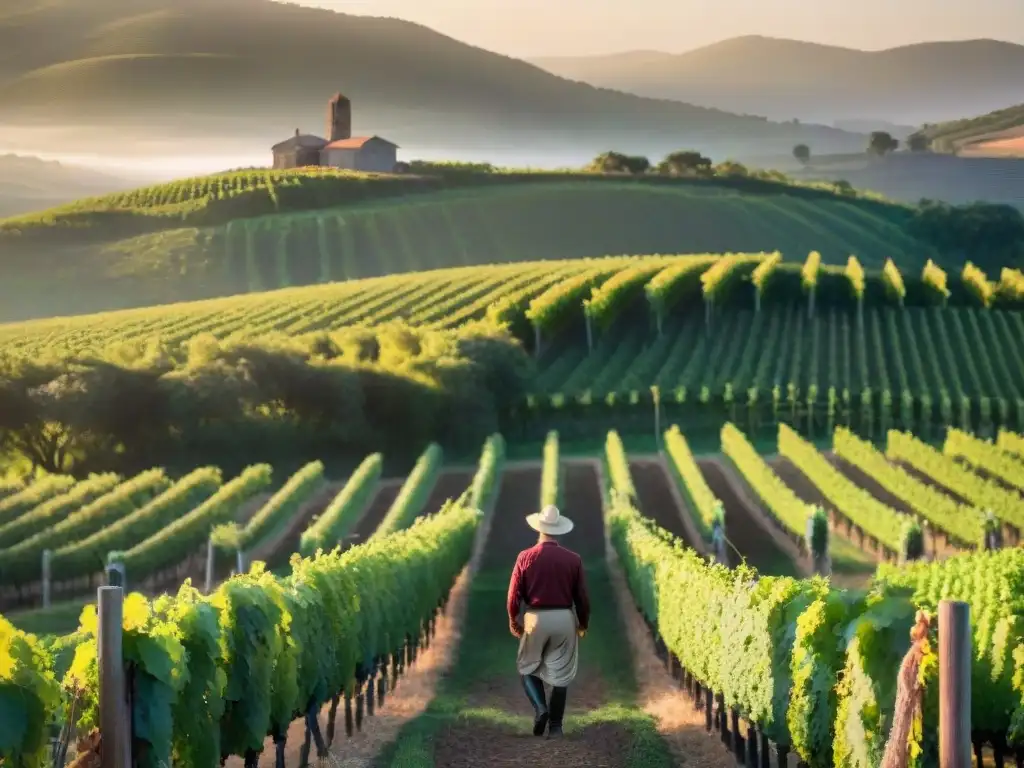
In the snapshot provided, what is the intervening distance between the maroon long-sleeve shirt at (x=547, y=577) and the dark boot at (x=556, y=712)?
1.84ft

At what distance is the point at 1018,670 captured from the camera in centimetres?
1059

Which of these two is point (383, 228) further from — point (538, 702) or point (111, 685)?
point (111, 685)

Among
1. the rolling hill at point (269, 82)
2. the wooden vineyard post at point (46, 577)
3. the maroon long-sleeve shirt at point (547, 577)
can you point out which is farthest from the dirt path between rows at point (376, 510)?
the rolling hill at point (269, 82)

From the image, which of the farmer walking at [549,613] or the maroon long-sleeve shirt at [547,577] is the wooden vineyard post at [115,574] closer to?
the farmer walking at [549,613]

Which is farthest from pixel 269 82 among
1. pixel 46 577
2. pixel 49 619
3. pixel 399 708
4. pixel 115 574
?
pixel 399 708

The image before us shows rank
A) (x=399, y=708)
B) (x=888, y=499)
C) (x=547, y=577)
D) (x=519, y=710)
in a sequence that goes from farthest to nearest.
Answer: (x=888, y=499), (x=399, y=708), (x=519, y=710), (x=547, y=577)

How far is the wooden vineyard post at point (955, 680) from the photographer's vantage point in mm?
5918

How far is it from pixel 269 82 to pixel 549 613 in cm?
Answer: 5238

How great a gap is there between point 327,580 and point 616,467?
2279 cm

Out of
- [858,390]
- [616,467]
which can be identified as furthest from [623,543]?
[858,390]

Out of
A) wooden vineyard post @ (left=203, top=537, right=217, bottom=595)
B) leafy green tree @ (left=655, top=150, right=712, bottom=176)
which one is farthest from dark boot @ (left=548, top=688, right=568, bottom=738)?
leafy green tree @ (left=655, top=150, right=712, bottom=176)

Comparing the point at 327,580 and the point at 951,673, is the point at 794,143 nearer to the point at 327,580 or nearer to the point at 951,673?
the point at 327,580

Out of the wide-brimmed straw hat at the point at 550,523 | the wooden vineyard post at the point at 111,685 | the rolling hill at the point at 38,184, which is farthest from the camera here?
the rolling hill at the point at 38,184

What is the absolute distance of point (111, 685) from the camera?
6797 millimetres
